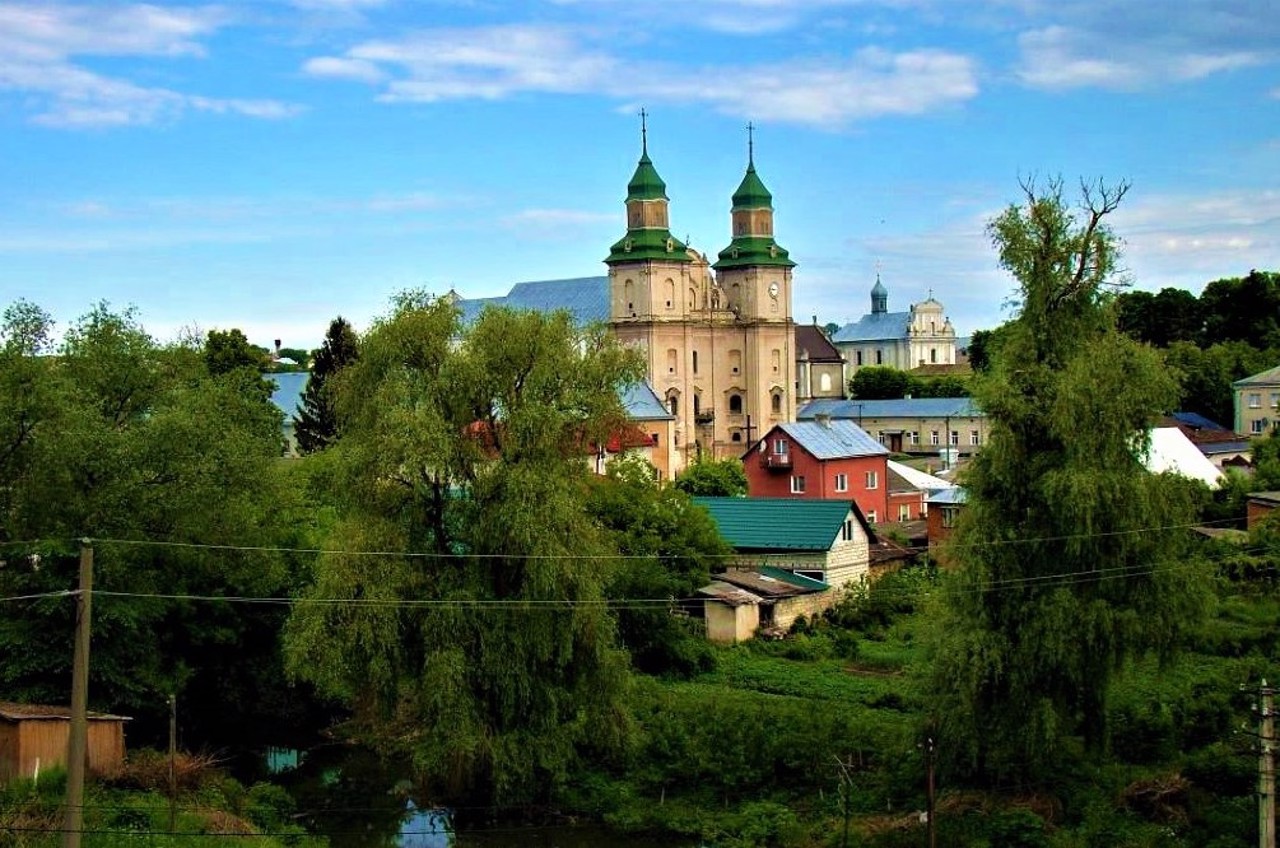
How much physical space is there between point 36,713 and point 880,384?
81.4 m

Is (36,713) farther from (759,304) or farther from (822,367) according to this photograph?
(822,367)

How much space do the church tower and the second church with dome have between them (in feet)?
0.15

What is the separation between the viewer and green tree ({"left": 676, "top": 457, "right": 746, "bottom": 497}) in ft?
154

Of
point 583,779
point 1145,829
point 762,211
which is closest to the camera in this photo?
point 1145,829

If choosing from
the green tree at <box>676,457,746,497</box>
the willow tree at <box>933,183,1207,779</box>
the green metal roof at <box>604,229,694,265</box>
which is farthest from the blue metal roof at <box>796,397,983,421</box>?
the willow tree at <box>933,183,1207,779</box>

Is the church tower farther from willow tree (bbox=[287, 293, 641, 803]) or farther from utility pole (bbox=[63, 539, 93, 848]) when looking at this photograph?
utility pole (bbox=[63, 539, 93, 848])

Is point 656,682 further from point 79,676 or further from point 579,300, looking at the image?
point 579,300

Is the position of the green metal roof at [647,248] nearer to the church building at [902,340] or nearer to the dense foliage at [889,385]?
the dense foliage at [889,385]

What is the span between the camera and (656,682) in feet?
92.8

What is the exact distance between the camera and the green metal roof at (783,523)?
3609cm

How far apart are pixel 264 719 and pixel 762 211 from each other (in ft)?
147

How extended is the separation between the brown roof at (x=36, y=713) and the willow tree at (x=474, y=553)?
116 inches

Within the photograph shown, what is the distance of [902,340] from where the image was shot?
132 metres

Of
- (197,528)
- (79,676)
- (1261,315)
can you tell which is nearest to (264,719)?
(197,528)
